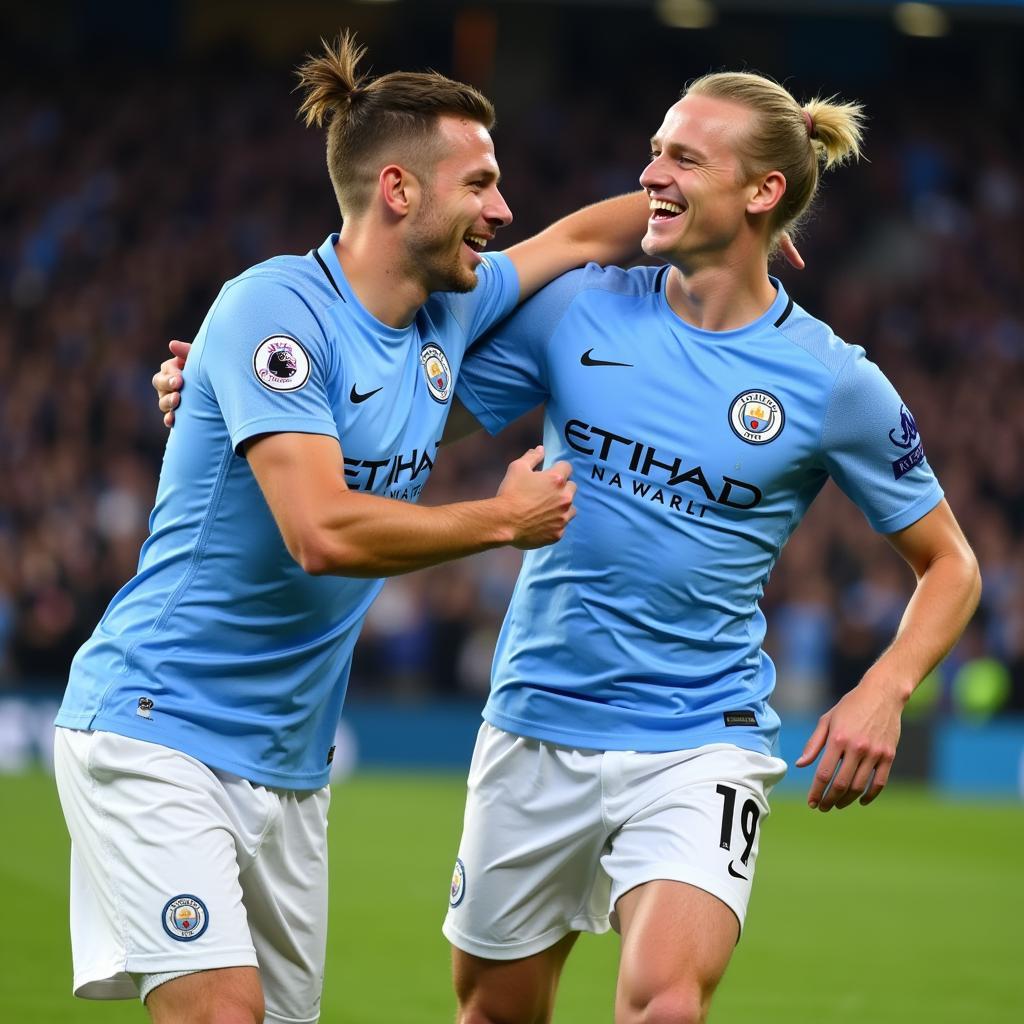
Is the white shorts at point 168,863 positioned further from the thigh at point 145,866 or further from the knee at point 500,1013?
the knee at point 500,1013

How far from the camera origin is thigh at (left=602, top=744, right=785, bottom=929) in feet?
14.2

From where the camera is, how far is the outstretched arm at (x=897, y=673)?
4246mm

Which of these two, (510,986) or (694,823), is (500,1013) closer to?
(510,986)

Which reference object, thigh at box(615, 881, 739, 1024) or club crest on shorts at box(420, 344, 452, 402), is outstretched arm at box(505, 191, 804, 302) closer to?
club crest on shorts at box(420, 344, 452, 402)

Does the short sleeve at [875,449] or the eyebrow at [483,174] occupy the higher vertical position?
the eyebrow at [483,174]

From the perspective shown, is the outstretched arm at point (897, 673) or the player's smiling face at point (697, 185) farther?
the player's smiling face at point (697, 185)

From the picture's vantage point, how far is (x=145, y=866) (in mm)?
3965

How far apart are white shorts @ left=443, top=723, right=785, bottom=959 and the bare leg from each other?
36.6 inches

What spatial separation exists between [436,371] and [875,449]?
3.70ft

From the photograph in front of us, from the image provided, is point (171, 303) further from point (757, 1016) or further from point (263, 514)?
point (263, 514)

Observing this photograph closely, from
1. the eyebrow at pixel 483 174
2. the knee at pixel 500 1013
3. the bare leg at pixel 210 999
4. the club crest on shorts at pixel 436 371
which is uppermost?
the eyebrow at pixel 483 174

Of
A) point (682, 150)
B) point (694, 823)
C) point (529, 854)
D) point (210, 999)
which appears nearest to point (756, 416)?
point (682, 150)

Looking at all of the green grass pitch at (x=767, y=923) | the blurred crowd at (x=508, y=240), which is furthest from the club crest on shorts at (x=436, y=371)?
the blurred crowd at (x=508, y=240)

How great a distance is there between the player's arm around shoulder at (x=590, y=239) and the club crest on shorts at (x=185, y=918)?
1.95 m
